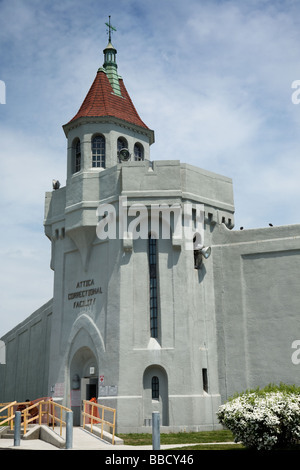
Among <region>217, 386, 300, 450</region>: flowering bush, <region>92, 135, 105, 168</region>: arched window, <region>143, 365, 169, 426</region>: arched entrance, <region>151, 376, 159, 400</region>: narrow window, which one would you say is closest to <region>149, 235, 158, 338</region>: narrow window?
<region>143, 365, 169, 426</region>: arched entrance

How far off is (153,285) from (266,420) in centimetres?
1375

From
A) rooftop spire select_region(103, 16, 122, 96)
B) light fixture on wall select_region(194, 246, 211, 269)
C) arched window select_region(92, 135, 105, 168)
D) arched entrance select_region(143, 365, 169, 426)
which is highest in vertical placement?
rooftop spire select_region(103, 16, 122, 96)

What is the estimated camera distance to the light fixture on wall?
1256 inches

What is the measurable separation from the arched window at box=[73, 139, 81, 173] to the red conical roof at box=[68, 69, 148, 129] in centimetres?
155

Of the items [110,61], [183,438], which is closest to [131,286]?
[183,438]

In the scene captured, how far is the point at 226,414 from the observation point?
19.4m

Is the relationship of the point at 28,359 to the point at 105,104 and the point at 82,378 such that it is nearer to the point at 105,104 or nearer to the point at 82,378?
the point at 82,378

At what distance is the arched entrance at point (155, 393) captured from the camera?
29.2m

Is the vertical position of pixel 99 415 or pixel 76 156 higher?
pixel 76 156

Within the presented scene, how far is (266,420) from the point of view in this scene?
60.6 feet

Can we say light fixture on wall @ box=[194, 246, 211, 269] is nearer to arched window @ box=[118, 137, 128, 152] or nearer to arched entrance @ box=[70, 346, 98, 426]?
arched entrance @ box=[70, 346, 98, 426]

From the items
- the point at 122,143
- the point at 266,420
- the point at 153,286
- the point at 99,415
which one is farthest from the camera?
the point at 122,143

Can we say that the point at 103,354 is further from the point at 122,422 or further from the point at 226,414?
the point at 226,414

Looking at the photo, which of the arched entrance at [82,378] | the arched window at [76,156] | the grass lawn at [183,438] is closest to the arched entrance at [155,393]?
the grass lawn at [183,438]
